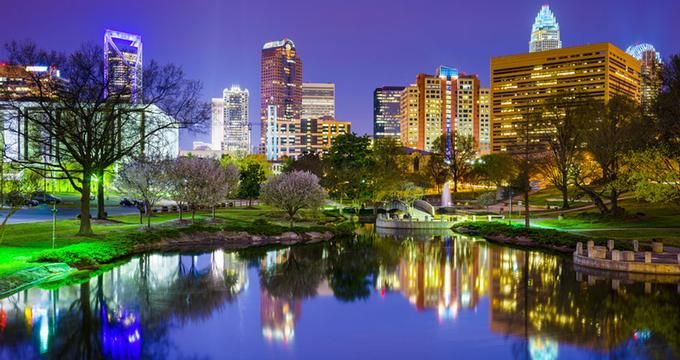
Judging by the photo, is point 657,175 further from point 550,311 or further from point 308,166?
point 308,166

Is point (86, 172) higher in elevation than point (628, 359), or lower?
higher

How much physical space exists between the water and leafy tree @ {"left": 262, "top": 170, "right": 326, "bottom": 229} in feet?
63.8

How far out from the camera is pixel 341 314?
2331cm

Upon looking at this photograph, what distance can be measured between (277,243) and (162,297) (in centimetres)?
2279

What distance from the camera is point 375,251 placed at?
43.6 metres

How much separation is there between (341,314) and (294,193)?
3196 centimetres

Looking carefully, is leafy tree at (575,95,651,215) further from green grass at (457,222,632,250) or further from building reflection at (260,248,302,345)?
building reflection at (260,248,302,345)

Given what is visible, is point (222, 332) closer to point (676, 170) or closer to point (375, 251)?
point (375, 251)

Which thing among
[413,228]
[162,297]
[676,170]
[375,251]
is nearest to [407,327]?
[162,297]

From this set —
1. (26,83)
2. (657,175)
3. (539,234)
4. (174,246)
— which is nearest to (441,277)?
(539,234)

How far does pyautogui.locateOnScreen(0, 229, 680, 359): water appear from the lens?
18188mm

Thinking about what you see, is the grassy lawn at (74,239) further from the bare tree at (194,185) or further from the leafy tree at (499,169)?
the leafy tree at (499,169)

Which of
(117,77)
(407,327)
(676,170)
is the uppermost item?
(117,77)

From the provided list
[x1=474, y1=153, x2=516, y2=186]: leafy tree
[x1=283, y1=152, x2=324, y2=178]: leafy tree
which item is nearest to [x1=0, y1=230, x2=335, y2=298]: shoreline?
[x1=474, y1=153, x2=516, y2=186]: leafy tree
